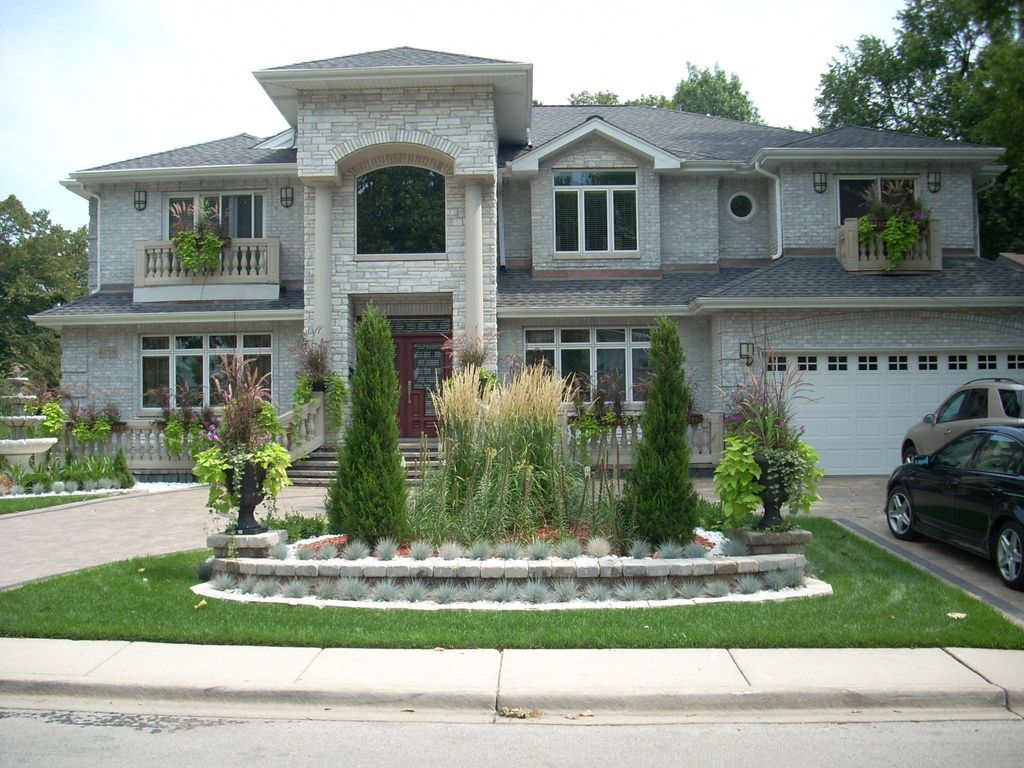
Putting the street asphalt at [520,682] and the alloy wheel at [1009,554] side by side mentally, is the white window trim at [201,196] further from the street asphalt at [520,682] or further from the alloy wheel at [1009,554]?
the alloy wheel at [1009,554]

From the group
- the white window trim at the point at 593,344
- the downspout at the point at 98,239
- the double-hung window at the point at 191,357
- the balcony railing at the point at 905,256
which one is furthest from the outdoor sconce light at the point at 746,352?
the downspout at the point at 98,239

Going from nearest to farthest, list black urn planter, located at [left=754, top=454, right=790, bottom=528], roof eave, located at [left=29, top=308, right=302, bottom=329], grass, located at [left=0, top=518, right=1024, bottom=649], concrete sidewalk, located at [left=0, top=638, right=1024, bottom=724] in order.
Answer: concrete sidewalk, located at [left=0, top=638, right=1024, bottom=724]
grass, located at [left=0, top=518, right=1024, bottom=649]
black urn planter, located at [left=754, top=454, right=790, bottom=528]
roof eave, located at [left=29, top=308, right=302, bottom=329]

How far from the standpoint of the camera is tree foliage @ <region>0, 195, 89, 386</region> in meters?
43.7

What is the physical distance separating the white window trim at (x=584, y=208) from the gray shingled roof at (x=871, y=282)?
9.92ft

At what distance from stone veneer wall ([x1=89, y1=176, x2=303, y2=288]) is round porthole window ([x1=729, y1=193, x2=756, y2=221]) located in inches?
386

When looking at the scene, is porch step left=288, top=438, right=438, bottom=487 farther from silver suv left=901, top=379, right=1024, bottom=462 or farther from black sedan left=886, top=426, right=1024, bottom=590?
silver suv left=901, top=379, right=1024, bottom=462

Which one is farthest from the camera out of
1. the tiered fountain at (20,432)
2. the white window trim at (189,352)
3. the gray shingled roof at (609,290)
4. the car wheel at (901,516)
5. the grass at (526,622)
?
the white window trim at (189,352)

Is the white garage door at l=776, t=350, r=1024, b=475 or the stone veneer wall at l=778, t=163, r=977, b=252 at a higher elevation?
the stone veneer wall at l=778, t=163, r=977, b=252

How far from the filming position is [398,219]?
18500 mm

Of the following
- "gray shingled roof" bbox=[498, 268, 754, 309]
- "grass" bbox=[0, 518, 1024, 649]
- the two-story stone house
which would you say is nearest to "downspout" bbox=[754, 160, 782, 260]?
the two-story stone house

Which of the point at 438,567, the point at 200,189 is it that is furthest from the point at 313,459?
the point at 438,567

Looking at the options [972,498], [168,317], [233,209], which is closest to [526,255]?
[233,209]

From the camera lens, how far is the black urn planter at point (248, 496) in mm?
8680

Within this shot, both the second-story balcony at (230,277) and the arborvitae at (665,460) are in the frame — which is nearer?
the arborvitae at (665,460)
